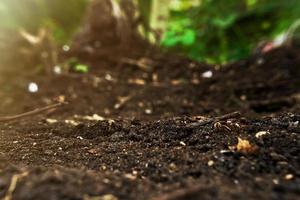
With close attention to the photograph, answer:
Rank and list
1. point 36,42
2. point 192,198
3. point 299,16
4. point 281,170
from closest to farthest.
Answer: point 192,198 < point 281,170 < point 36,42 < point 299,16

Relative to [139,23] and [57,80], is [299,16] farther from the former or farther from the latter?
[57,80]

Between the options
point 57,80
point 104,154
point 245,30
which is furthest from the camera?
point 245,30

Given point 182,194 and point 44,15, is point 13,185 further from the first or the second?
point 44,15

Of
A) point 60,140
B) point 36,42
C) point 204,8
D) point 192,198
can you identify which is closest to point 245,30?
point 204,8

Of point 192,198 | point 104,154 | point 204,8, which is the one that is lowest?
point 192,198

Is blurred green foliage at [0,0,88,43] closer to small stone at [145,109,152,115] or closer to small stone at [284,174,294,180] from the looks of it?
small stone at [145,109,152,115]

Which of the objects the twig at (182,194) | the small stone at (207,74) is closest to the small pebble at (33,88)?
the small stone at (207,74)
